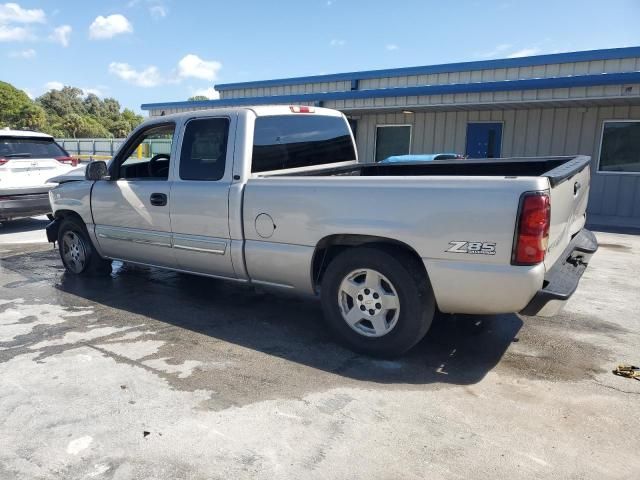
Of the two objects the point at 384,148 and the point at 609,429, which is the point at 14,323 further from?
the point at 384,148

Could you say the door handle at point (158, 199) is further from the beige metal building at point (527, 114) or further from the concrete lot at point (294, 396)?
the beige metal building at point (527, 114)

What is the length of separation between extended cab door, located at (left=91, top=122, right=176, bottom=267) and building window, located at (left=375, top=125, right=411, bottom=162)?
32.6 ft

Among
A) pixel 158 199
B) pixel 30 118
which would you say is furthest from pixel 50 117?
pixel 158 199

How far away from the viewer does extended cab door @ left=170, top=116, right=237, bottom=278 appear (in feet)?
15.2

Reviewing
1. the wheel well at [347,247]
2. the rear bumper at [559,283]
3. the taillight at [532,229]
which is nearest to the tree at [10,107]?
the wheel well at [347,247]

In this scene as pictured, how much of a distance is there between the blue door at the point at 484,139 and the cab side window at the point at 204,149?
10.4 meters

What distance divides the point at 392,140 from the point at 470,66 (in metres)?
3.12

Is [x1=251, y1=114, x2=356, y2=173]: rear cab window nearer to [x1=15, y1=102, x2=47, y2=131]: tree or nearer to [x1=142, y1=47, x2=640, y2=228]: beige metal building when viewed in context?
[x1=142, y1=47, x2=640, y2=228]: beige metal building

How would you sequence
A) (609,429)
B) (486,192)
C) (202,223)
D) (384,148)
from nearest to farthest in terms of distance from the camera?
(609,429)
(486,192)
(202,223)
(384,148)

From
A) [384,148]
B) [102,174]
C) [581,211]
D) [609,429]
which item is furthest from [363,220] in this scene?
[384,148]

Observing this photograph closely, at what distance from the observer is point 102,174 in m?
5.58

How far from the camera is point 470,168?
210 inches

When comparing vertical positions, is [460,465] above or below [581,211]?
below

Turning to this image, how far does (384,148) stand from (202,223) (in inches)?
446
